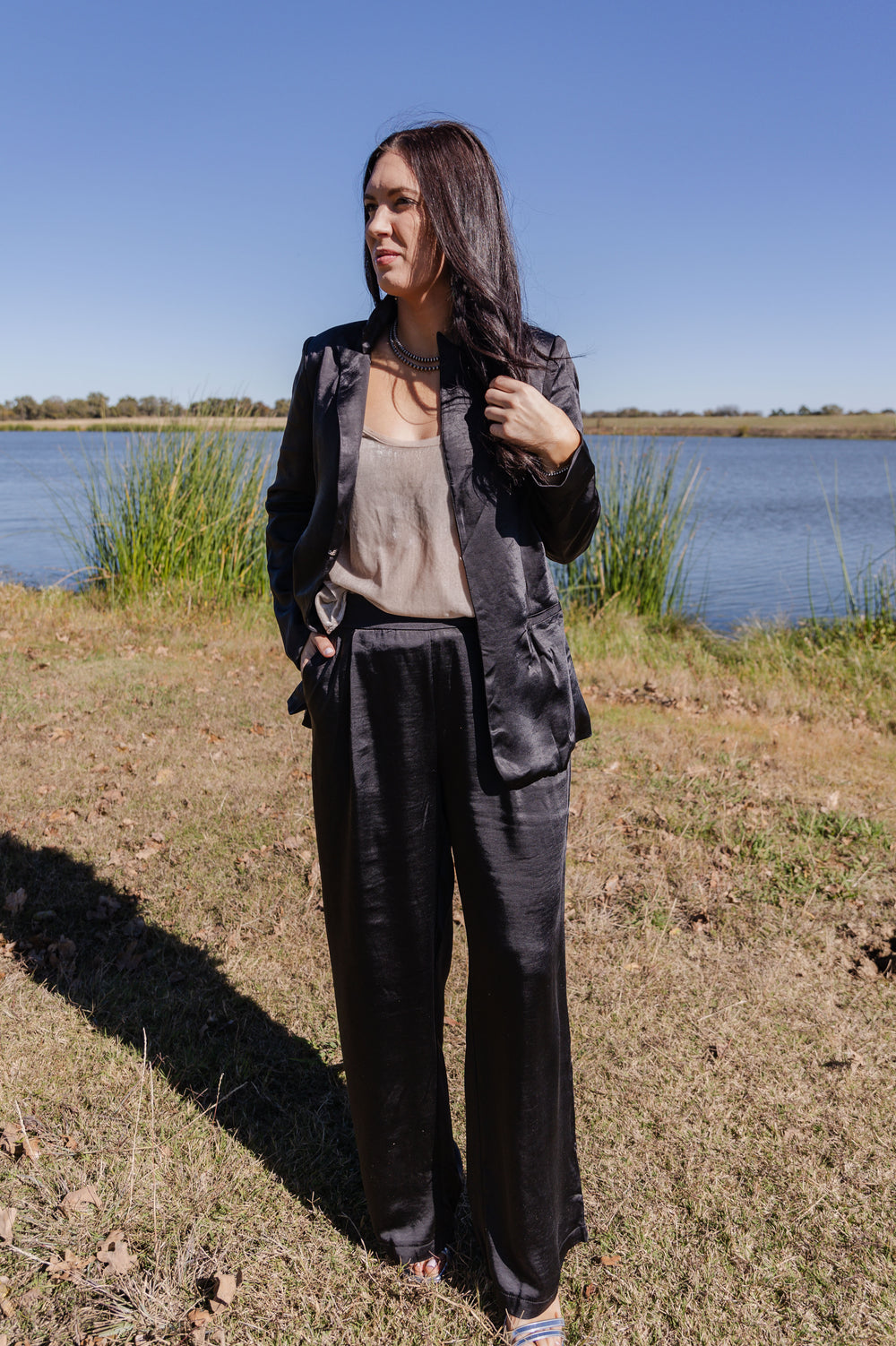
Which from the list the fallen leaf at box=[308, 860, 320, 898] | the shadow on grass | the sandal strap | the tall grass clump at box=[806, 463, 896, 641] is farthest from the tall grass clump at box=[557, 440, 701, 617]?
the sandal strap

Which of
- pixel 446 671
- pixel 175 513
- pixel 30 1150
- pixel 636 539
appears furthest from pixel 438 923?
pixel 175 513

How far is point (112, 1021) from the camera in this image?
3135 mm

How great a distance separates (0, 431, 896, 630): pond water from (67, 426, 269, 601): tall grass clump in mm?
325

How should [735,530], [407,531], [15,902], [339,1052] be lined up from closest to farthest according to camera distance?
1. [407,531]
2. [339,1052]
3. [15,902]
4. [735,530]

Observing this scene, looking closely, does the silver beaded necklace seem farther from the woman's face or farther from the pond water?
the pond water

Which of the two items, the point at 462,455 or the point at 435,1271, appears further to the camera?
the point at 435,1271

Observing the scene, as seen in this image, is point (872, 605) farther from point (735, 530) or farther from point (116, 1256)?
point (735, 530)

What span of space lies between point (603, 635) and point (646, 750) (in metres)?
3.39

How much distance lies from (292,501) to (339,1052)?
1820mm

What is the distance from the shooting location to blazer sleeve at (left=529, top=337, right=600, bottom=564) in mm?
1789

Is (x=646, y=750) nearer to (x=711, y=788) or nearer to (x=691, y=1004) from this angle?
(x=711, y=788)

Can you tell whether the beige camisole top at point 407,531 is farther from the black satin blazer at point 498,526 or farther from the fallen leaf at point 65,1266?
the fallen leaf at point 65,1266

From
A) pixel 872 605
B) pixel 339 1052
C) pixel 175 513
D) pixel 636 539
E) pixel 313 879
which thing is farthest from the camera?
pixel 636 539

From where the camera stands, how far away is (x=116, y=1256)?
2182 mm
